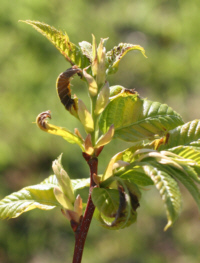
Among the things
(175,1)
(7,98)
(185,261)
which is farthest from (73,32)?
(185,261)

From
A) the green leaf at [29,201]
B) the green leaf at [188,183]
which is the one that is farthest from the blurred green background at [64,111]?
the green leaf at [188,183]

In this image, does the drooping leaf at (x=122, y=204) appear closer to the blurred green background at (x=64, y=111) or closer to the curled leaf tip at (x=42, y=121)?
the curled leaf tip at (x=42, y=121)

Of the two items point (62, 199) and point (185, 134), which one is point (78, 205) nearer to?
point (62, 199)

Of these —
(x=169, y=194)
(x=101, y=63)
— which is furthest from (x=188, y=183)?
(x=101, y=63)

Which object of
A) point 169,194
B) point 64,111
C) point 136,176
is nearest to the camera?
point 169,194

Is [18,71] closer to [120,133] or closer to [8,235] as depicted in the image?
[8,235]

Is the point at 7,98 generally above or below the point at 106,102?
above

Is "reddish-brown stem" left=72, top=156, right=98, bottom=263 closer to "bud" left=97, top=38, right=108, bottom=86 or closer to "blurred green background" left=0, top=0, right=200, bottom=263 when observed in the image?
"bud" left=97, top=38, right=108, bottom=86
